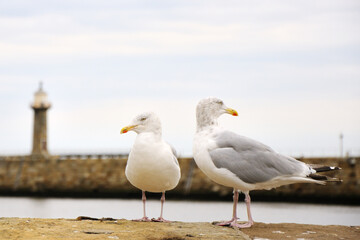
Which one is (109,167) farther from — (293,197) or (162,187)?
(162,187)

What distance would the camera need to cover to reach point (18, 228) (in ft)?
20.6

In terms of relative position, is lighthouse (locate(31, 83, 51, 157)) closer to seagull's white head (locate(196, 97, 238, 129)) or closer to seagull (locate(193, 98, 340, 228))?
seagull's white head (locate(196, 97, 238, 129))

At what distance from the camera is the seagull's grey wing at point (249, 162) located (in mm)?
6617

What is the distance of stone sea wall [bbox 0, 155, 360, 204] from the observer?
3522 cm

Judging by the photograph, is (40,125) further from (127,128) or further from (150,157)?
(150,157)

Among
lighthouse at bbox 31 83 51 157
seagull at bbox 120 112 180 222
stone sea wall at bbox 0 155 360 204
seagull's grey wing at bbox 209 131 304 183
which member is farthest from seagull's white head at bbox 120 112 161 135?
lighthouse at bbox 31 83 51 157

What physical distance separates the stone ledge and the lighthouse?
44397 millimetres

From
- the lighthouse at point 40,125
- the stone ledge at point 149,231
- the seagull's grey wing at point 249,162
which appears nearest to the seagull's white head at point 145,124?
the seagull's grey wing at point 249,162

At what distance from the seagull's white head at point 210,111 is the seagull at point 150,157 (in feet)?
1.55

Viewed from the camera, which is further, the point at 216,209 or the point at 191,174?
the point at 191,174

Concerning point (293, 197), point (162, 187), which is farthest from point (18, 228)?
point (293, 197)

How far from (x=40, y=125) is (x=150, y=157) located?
44.8 m

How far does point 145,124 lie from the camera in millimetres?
7098

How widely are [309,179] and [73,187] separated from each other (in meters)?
38.6
